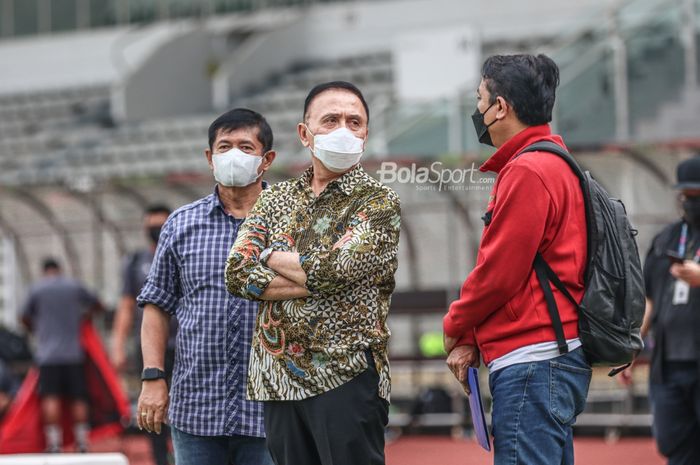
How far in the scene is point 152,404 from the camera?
17.8 feet

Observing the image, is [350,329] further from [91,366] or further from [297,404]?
[91,366]

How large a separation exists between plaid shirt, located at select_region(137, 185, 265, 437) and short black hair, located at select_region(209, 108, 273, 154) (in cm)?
31

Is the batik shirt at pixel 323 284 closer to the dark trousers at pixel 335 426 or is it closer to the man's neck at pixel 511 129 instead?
the dark trousers at pixel 335 426

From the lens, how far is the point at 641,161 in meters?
11.9

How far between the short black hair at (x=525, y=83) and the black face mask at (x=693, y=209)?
2565mm

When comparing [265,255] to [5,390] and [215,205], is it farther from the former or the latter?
[5,390]

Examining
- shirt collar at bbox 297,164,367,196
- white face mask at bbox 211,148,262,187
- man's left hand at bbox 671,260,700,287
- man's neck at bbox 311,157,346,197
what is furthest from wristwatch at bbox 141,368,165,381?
man's left hand at bbox 671,260,700,287

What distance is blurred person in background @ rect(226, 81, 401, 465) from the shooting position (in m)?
4.59

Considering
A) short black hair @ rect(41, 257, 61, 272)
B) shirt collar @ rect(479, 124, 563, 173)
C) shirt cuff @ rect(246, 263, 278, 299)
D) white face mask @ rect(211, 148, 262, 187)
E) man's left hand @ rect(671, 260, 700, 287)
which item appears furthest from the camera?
short black hair @ rect(41, 257, 61, 272)

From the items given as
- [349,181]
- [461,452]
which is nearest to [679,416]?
[349,181]

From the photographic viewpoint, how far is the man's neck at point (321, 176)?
4.84 metres

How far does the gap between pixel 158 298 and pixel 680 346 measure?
3.04 meters

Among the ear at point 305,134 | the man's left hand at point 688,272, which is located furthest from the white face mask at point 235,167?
the man's left hand at point 688,272

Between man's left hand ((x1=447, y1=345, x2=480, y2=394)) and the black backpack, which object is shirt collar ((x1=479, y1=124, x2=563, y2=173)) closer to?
the black backpack
